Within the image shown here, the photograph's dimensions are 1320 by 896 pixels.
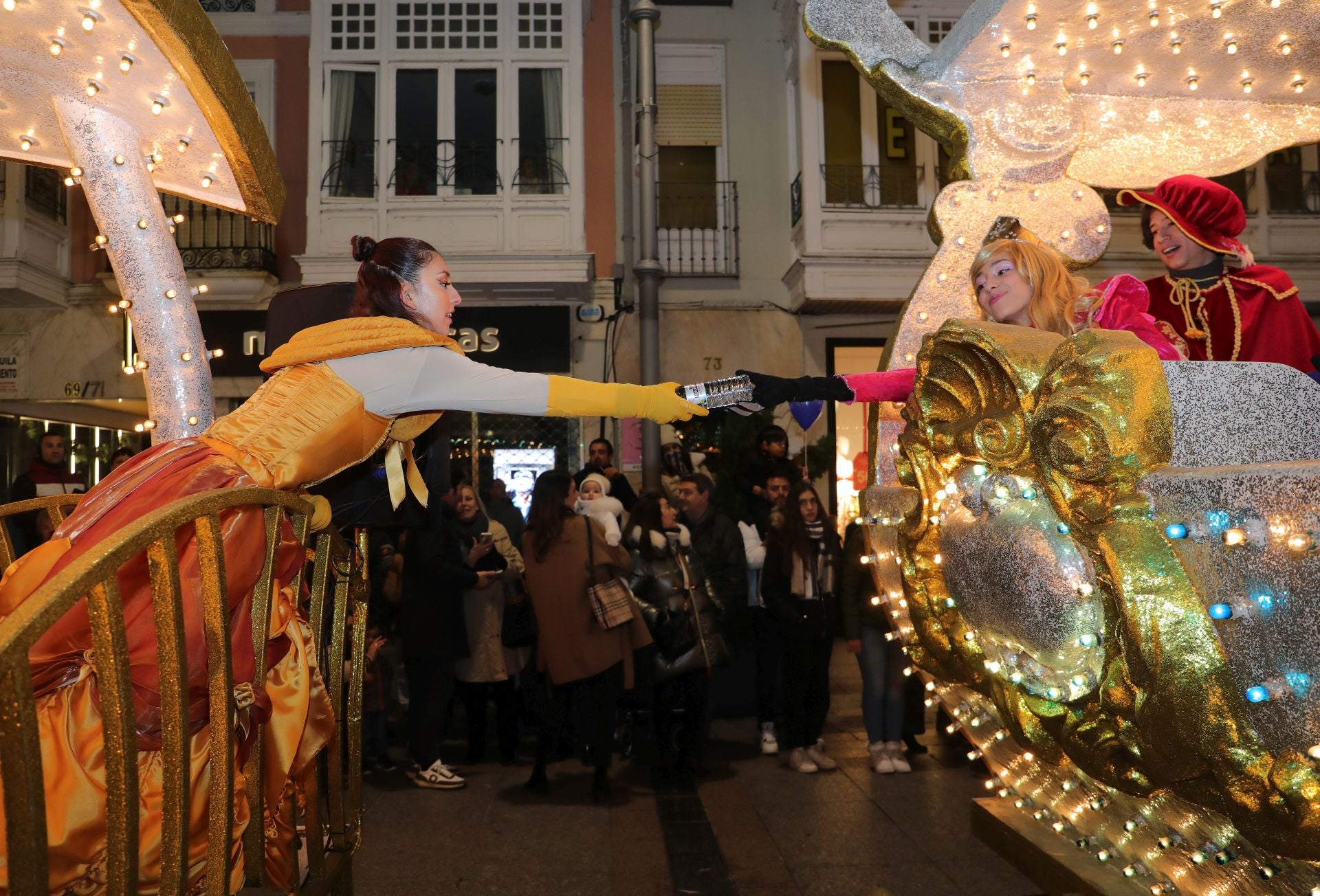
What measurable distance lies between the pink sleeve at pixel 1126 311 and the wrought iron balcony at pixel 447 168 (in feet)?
31.9

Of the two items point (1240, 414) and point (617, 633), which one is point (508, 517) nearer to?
point (617, 633)

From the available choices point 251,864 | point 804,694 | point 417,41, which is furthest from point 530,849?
point 417,41

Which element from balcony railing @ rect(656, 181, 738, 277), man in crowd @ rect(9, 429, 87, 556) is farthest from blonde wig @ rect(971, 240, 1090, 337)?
balcony railing @ rect(656, 181, 738, 277)

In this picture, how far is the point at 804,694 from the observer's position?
5.25 m

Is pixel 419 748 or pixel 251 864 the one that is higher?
pixel 251 864

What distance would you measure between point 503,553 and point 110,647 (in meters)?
4.74

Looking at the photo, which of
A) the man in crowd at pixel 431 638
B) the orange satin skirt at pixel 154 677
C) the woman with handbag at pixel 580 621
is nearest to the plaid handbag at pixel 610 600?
the woman with handbag at pixel 580 621

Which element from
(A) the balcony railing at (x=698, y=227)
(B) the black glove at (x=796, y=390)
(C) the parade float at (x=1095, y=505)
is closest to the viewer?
(C) the parade float at (x=1095, y=505)

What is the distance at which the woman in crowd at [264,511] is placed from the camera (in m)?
1.55

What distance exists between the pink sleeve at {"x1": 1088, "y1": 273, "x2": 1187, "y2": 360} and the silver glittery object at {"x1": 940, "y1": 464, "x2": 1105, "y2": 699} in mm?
574

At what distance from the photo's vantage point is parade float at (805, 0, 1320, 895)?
1393mm

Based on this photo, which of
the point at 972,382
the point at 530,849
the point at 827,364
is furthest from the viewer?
the point at 827,364

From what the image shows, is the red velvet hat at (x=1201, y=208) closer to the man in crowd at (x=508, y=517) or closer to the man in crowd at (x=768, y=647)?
the man in crowd at (x=768, y=647)

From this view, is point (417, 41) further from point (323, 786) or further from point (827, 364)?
point (323, 786)
